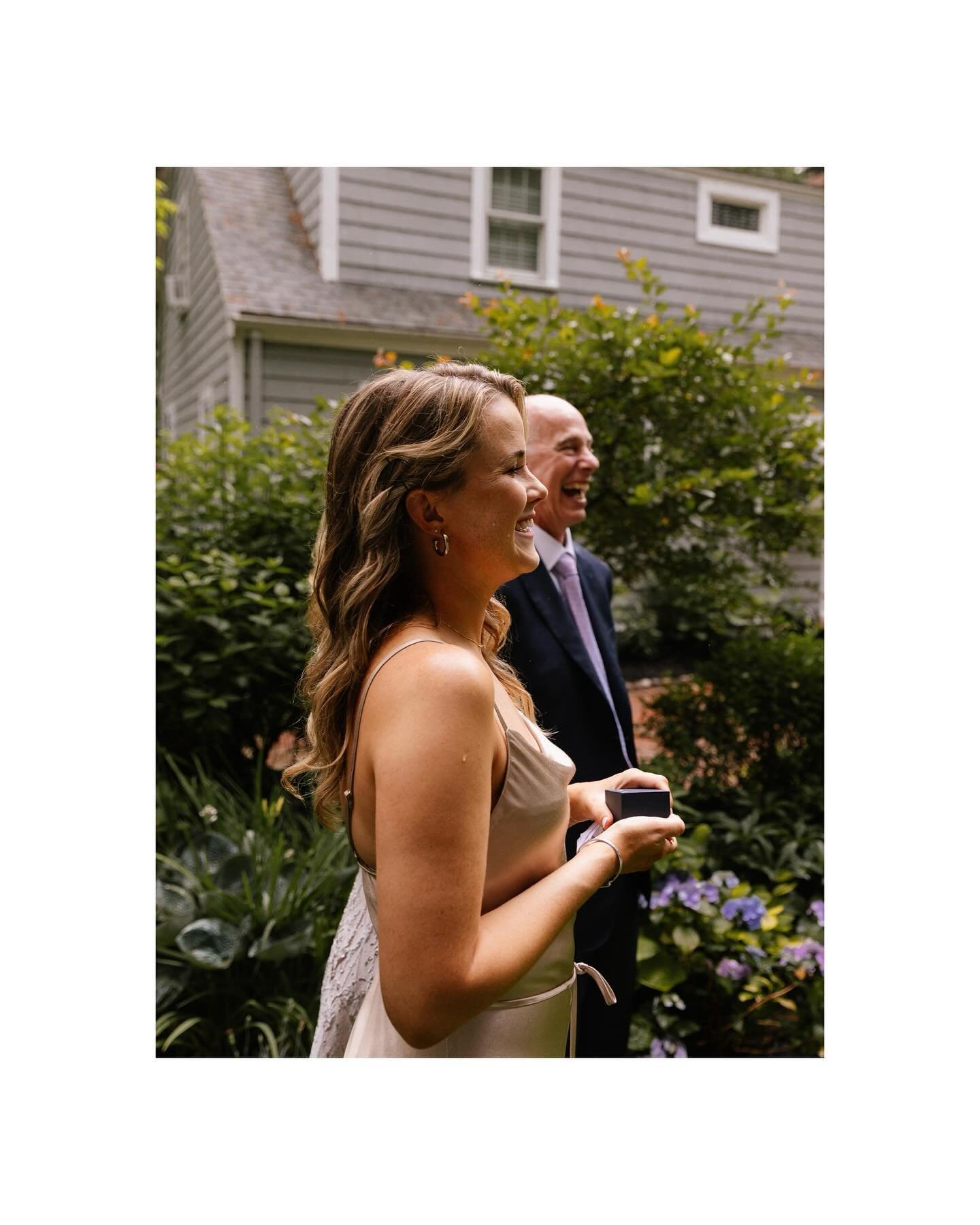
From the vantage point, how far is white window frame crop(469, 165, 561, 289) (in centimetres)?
613

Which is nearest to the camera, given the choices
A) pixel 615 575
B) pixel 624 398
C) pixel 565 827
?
pixel 565 827

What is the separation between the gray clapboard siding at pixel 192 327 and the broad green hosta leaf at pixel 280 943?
14.9ft

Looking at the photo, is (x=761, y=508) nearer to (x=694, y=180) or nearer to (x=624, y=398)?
(x=624, y=398)

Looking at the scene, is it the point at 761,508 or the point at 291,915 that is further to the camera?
the point at 761,508

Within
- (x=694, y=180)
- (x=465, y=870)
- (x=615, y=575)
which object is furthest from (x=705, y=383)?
(x=694, y=180)

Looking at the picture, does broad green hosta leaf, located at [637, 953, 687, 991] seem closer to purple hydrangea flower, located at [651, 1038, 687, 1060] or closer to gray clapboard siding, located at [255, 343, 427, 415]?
purple hydrangea flower, located at [651, 1038, 687, 1060]

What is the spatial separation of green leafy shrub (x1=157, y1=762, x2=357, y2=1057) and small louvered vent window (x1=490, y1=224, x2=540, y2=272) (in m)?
4.82

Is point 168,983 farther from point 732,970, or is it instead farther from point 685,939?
point 732,970

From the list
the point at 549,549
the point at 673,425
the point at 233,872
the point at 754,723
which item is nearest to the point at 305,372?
the point at 673,425

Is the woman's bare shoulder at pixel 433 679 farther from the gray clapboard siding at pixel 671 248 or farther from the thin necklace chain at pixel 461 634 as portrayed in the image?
the gray clapboard siding at pixel 671 248

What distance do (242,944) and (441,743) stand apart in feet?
6.56

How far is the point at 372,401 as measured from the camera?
102 centimetres

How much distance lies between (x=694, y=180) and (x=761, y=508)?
418 cm

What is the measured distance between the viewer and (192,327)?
7441 millimetres
